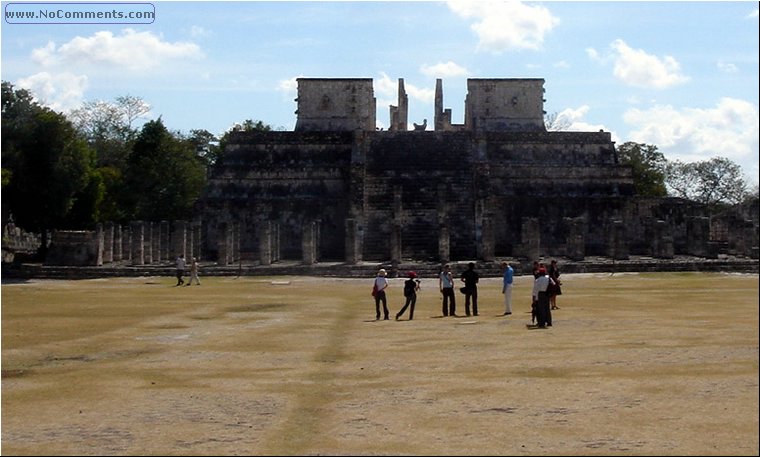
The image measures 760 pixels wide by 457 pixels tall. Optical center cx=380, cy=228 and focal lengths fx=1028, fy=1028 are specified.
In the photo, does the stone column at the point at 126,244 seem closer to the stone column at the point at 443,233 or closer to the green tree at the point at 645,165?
the stone column at the point at 443,233

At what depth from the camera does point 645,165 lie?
227 feet

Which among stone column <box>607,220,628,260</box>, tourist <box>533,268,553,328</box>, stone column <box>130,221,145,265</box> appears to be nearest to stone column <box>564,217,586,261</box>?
stone column <box>607,220,628,260</box>

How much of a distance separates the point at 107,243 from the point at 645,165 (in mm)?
40729

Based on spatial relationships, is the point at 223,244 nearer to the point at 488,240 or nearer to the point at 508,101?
the point at 488,240

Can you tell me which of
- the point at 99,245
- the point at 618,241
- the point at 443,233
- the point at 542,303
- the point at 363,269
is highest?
the point at 443,233

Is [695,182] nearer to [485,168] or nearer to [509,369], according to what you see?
[485,168]

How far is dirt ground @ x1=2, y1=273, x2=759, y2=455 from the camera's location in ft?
30.5

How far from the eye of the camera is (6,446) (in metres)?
9.33

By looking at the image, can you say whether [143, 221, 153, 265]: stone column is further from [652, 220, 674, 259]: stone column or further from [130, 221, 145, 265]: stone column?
[652, 220, 674, 259]: stone column

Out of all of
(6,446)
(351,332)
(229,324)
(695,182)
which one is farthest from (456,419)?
(695,182)

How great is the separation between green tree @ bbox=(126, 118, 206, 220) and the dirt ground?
36348mm

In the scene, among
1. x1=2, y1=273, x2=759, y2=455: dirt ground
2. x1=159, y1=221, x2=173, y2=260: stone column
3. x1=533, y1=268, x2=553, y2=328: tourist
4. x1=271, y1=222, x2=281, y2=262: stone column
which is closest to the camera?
x1=2, y1=273, x2=759, y2=455: dirt ground

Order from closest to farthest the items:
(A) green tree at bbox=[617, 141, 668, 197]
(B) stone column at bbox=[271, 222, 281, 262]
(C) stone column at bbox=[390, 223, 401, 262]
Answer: (C) stone column at bbox=[390, 223, 401, 262]
(B) stone column at bbox=[271, 222, 281, 262]
(A) green tree at bbox=[617, 141, 668, 197]

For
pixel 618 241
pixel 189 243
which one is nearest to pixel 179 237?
pixel 189 243
